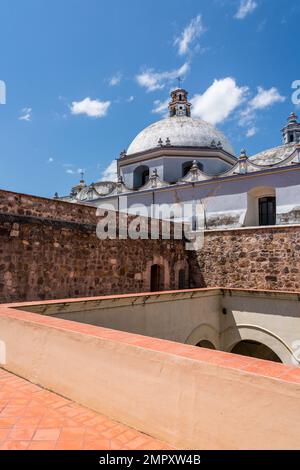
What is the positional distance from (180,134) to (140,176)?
3314mm

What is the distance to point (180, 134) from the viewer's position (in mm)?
20297

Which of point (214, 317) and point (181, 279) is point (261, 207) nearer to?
point (181, 279)

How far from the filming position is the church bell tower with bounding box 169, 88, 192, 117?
2380 cm

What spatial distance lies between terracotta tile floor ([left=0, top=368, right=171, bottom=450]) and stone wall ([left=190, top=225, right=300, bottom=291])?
9520mm

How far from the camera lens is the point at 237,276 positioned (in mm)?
12055

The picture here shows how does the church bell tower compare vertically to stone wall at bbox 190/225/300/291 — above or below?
above

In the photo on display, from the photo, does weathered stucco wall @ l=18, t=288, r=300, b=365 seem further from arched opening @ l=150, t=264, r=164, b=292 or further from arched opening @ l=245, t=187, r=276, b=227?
arched opening @ l=245, t=187, r=276, b=227

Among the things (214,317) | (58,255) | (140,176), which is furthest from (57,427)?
(140,176)

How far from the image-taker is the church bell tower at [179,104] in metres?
23.8

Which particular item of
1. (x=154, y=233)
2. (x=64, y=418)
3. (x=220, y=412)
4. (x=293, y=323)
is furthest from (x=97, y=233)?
(x=220, y=412)

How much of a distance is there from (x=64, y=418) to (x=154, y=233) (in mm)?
9209

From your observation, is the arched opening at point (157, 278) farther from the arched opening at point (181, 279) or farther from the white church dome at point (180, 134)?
the white church dome at point (180, 134)

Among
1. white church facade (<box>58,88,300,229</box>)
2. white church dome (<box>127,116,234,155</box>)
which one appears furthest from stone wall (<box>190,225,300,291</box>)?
white church dome (<box>127,116,234,155</box>)

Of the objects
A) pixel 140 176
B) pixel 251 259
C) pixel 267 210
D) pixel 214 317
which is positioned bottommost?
pixel 214 317
